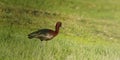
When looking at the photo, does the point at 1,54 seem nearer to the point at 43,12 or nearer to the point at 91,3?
the point at 43,12

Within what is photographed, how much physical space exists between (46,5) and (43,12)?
188 cm

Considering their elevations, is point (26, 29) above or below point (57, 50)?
below

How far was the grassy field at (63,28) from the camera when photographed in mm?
9108

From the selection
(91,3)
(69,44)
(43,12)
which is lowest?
(91,3)

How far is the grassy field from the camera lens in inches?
359

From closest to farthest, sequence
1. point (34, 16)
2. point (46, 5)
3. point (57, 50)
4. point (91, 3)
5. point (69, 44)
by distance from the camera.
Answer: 1. point (57, 50)
2. point (69, 44)
3. point (34, 16)
4. point (46, 5)
5. point (91, 3)

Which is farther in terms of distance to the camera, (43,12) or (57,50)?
(43,12)

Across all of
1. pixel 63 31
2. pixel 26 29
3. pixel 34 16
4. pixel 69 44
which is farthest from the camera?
pixel 34 16

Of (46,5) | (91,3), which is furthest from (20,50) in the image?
(91,3)

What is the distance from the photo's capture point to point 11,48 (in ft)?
29.4

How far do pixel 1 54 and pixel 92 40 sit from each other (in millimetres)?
4880

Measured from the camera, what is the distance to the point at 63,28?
14.1 metres

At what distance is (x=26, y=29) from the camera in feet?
40.8

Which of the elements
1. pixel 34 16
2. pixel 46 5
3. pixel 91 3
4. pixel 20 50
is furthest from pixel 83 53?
pixel 91 3
